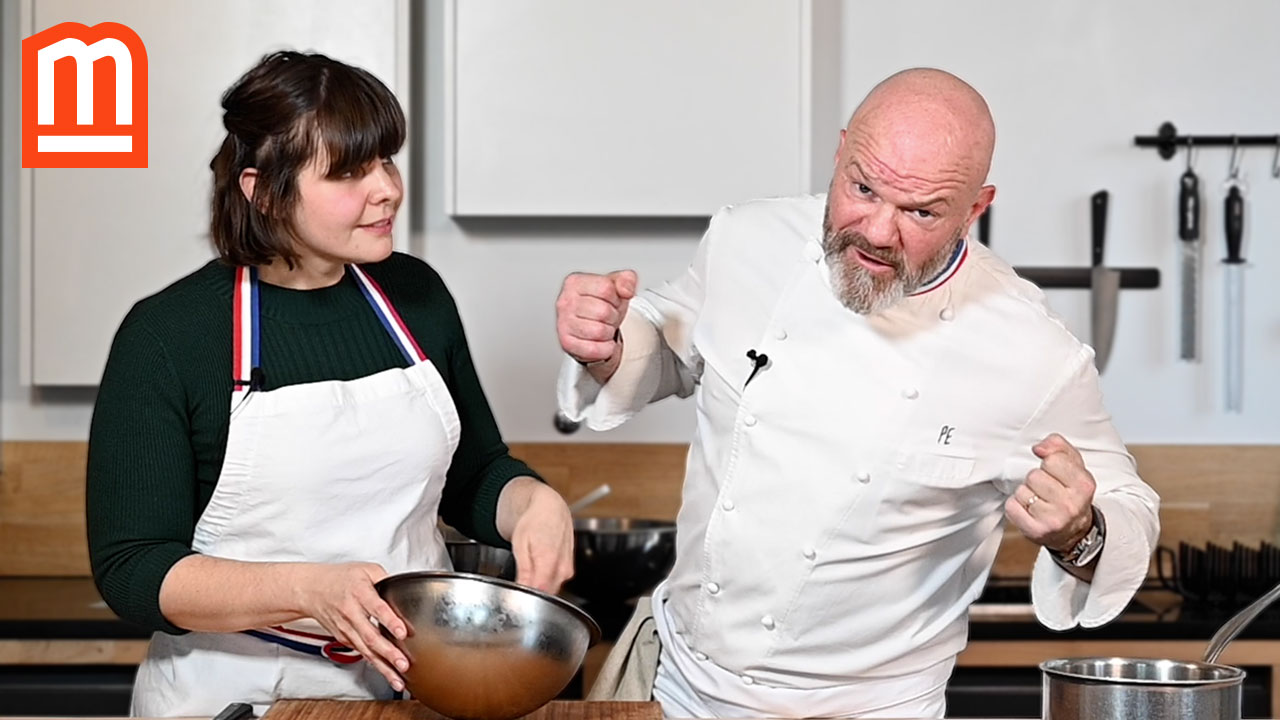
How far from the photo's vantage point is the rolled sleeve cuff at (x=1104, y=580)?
134 centimetres

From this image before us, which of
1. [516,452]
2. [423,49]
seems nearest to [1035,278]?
[516,452]

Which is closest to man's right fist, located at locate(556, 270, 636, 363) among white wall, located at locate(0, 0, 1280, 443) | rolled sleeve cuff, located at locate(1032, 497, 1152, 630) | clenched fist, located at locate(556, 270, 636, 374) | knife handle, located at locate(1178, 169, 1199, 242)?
clenched fist, located at locate(556, 270, 636, 374)

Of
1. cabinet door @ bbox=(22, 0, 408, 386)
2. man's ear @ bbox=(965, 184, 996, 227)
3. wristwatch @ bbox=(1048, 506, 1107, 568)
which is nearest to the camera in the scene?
wristwatch @ bbox=(1048, 506, 1107, 568)

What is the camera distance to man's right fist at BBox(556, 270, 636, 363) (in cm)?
139

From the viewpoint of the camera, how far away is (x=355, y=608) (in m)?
1.25

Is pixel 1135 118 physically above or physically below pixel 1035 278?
above

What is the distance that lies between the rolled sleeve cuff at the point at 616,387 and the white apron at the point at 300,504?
15 cm

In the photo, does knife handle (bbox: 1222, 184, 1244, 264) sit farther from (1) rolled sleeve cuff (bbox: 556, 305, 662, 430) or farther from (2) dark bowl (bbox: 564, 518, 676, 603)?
(1) rolled sleeve cuff (bbox: 556, 305, 662, 430)

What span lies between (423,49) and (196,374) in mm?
1481

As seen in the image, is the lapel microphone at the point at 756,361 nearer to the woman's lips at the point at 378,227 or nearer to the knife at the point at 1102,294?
the woman's lips at the point at 378,227

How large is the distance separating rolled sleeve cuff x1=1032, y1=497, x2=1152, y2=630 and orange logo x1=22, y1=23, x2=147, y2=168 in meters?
1.78

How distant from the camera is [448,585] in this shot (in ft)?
4.00

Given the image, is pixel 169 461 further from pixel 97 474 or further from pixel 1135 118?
pixel 1135 118

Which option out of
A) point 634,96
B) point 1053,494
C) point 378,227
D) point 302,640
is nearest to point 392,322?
point 378,227
